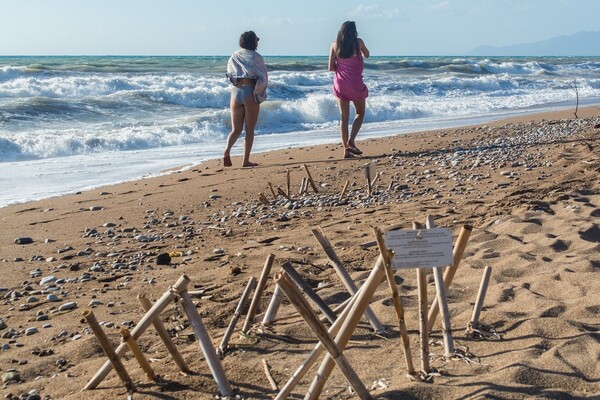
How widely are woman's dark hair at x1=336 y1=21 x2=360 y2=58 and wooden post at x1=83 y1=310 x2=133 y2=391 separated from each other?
23.5ft

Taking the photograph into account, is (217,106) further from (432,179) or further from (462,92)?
(432,179)

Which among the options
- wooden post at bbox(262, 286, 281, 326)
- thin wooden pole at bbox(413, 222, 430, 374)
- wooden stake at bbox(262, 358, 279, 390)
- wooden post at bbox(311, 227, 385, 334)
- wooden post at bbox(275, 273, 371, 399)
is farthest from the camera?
wooden post at bbox(262, 286, 281, 326)

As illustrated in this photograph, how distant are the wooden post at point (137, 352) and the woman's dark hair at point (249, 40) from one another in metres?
6.75

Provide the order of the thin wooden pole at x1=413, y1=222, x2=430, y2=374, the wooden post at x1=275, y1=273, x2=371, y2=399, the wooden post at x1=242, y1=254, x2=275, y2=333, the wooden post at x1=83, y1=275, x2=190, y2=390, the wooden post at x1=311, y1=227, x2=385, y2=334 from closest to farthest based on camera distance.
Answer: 1. the wooden post at x1=275, y1=273, x2=371, y2=399
2. the wooden post at x1=83, y1=275, x2=190, y2=390
3. the thin wooden pole at x1=413, y1=222, x2=430, y2=374
4. the wooden post at x1=311, y1=227, x2=385, y2=334
5. the wooden post at x1=242, y1=254, x2=275, y2=333

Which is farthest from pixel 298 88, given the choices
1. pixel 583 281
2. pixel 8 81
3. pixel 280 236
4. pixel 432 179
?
pixel 583 281

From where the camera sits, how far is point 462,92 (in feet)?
83.5

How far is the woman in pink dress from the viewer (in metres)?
9.49

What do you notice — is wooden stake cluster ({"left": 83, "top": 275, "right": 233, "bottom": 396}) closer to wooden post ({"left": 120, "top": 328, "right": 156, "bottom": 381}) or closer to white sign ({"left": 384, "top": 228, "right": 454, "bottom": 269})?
wooden post ({"left": 120, "top": 328, "right": 156, "bottom": 381})

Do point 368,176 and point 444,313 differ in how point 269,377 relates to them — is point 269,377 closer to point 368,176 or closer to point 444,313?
point 444,313

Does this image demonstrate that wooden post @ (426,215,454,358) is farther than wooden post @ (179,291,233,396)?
Yes

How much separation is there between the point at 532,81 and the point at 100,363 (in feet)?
94.1

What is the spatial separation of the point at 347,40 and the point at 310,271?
5572mm

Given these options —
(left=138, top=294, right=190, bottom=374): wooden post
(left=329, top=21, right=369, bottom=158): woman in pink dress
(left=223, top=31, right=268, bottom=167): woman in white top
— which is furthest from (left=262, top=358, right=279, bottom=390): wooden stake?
(left=329, top=21, right=369, bottom=158): woman in pink dress

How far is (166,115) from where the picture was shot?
17438mm
